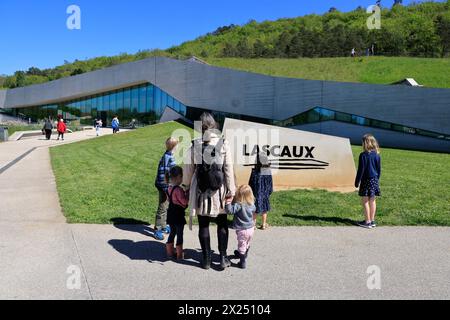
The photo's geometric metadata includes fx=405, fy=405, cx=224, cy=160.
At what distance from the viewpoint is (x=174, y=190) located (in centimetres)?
509

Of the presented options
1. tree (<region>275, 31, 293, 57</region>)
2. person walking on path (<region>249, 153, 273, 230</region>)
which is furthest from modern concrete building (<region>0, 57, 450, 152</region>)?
tree (<region>275, 31, 293, 57</region>)

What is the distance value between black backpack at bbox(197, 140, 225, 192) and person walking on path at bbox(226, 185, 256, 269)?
0.40m

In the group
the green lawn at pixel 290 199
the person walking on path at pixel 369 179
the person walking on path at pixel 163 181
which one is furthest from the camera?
the green lawn at pixel 290 199

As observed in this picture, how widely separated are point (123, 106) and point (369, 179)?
45.2m

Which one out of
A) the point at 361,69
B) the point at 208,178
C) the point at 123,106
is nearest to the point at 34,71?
the point at 123,106

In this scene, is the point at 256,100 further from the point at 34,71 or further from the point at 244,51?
the point at 34,71

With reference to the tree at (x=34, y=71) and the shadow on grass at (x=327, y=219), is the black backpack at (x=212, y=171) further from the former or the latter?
the tree at (x=34, y=71)

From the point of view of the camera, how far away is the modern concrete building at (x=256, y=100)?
2639cm

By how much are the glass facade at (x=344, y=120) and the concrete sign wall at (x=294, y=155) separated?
18917 millimetres

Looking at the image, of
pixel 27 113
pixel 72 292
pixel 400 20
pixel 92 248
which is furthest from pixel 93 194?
pixel 400 20

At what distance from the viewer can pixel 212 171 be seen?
450 centimetres

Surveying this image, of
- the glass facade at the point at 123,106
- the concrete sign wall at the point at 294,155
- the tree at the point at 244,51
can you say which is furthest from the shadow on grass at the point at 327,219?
the tree at the point at 244,51

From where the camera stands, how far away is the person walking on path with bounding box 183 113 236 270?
453 cm

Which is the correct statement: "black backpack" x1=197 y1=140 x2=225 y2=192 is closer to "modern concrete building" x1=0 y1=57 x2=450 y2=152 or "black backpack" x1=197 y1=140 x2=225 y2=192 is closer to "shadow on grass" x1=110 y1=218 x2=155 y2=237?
"shadow on grass" x1=110 y1=218 x2=155 y2=237
